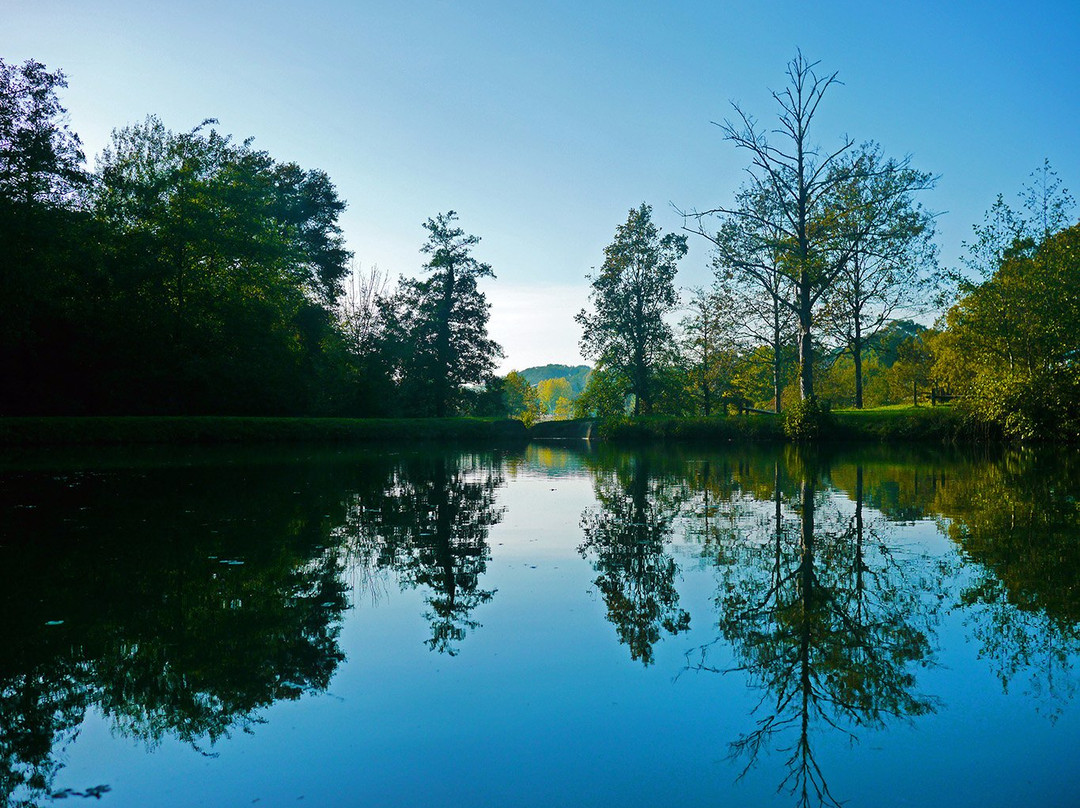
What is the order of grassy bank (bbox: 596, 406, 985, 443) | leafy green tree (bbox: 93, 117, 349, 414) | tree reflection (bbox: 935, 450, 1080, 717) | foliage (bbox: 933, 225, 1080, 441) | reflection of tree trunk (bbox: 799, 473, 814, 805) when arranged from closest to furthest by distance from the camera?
reflection of tree trunk (bbox: 799, 473, 814, 805) < tree reflection (bbox: 935, 450, 1080, 717) < foliage (bbox: 933, 225, 1080, 441) < grassy bank (bbox: 596, 406, 985, 443) < leafy green tree (bbox: 93, 117, 349, 414)

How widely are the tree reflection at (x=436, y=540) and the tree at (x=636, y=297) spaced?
2798 centimetres

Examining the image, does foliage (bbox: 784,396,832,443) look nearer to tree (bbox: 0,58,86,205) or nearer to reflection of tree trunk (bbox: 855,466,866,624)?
reflection of tree trunk (bbox: 855,466,866,624)

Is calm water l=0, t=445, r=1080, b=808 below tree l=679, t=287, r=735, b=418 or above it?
below

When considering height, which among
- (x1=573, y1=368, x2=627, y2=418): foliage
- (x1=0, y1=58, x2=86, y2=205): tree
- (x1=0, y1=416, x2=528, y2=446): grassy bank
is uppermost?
(x1=0, y1=58, x2=86, y2=205): tree

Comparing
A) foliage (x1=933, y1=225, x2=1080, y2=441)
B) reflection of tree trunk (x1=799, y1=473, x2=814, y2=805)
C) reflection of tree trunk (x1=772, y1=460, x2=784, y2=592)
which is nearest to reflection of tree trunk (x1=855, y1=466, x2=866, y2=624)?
reflection of tree trunk (x1=799, y1=473, x2=814, y2=805)

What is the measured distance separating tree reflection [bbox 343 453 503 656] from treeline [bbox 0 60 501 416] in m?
23.3

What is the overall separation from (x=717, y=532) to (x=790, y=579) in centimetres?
221

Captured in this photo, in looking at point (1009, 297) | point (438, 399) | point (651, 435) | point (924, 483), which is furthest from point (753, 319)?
point (924, 483)

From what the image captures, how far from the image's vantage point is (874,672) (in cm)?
341

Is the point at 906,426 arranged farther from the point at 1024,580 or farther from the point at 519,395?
the point at 519,395

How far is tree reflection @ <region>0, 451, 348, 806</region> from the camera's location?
9.80ft

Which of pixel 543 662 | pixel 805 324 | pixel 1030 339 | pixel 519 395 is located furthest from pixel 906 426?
pixel 519 395

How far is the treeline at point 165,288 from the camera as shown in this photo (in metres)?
27.3

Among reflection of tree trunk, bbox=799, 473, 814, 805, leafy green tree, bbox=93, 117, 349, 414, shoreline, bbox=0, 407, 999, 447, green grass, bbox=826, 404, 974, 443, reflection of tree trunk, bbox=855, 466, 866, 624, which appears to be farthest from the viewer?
leafy green tree, bbox=93, 117, 349, 414
